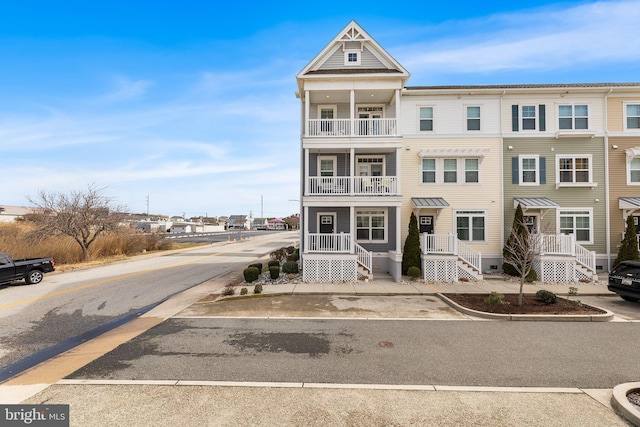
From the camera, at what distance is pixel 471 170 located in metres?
17.0

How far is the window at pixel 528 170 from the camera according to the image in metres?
16.9

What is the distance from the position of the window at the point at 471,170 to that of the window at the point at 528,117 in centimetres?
346

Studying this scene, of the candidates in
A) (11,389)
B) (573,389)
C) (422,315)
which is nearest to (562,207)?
(422,315)

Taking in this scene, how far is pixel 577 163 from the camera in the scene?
16844 mm

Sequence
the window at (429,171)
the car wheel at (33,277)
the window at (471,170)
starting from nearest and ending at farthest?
1. the car wheel at (33,277)
2. the window at (471,170)
3. the window at (429,171)

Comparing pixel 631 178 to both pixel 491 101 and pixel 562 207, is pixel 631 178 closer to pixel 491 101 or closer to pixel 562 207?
pixel 562 207

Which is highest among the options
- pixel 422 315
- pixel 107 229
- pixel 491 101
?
pixel 491 101

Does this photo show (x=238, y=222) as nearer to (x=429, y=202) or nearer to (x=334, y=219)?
(x=334, y=219)

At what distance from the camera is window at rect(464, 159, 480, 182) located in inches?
669

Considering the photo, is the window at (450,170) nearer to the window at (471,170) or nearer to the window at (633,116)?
the window at (471,170)

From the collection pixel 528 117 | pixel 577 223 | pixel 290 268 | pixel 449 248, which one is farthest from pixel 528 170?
pixel 290 268

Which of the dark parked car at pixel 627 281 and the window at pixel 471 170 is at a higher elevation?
the window at pixel 471 170

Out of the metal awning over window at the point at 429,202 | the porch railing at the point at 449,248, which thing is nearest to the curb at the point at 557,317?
the porch railing at the point at 449,248

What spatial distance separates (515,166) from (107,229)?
2972cm
